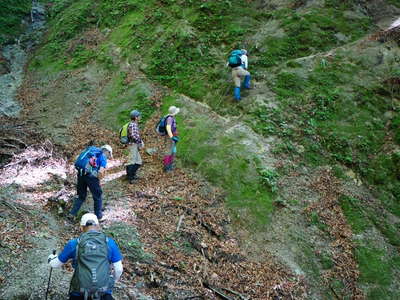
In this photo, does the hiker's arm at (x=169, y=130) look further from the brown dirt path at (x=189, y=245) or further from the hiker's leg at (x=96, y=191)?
the hiker's leg at (x=96, y=191)

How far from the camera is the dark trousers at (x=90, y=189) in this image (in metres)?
10.1

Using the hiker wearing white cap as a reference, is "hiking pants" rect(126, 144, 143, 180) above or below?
below

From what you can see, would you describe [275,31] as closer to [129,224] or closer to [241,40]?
[241,40]

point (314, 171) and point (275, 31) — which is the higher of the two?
point (275, 31)

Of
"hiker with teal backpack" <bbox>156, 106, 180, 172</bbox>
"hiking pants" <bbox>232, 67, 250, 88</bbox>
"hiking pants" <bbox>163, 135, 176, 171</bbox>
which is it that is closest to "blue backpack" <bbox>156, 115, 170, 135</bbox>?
"hiker with teal backpack" <bbox>156, 106, 180, 172</bbox>

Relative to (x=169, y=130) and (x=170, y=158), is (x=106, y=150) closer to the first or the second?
(x=169, y=130)

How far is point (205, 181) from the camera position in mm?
13359

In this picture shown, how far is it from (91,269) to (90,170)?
4578mm

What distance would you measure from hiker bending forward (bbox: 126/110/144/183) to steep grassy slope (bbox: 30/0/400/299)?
2.24 metres

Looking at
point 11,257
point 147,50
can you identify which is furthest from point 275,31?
point 11,257

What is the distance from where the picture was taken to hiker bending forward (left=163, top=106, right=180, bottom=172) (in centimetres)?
1311

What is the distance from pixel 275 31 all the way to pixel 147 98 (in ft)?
26.3

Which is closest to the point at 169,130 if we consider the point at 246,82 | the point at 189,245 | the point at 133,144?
the point at 133,144

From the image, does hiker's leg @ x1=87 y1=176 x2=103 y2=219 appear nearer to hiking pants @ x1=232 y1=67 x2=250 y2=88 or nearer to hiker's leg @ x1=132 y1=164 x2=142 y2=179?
hiker's leg @ x1=132 y1=164 x2=142 y2=179
